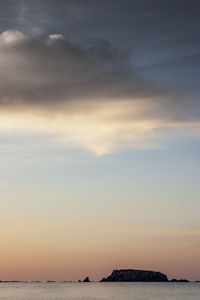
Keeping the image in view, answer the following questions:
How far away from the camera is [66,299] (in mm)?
199250

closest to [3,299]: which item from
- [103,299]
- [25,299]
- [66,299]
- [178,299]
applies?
[25,299]

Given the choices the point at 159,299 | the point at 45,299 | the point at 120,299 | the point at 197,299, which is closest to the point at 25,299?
the point at 45,299

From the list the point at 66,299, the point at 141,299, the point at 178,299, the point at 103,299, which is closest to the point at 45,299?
the point at 66,299

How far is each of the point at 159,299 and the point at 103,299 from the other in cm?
2038

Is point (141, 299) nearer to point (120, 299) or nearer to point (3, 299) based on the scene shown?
point (120, 299)

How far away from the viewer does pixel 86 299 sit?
645 ft

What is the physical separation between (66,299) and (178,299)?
4095 cm

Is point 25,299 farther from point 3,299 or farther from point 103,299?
point 103,299

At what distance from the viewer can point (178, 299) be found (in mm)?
196000

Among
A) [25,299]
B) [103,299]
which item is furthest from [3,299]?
[103,299]

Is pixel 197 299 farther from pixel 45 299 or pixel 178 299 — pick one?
pixel 45 299

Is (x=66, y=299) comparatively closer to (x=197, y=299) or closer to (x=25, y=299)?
(x=25, y=299)

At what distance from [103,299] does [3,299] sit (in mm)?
36579

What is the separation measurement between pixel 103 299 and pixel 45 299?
2122 centimetres
